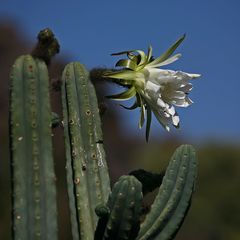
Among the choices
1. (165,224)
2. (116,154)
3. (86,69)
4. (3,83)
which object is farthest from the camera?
(116,154)

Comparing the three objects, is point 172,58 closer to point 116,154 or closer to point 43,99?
point 43,99

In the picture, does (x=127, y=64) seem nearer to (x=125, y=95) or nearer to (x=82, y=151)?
(x=125, y=95)

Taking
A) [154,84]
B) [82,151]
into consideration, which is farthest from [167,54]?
[82,151]

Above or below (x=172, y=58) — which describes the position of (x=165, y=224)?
below

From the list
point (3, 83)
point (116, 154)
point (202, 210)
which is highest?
point (3, 83)

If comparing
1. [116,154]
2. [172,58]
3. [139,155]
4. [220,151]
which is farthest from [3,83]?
[172,58]

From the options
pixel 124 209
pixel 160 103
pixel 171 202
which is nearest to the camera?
pixel 124 209

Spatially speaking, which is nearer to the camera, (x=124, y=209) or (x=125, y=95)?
(x=124, y=209)
